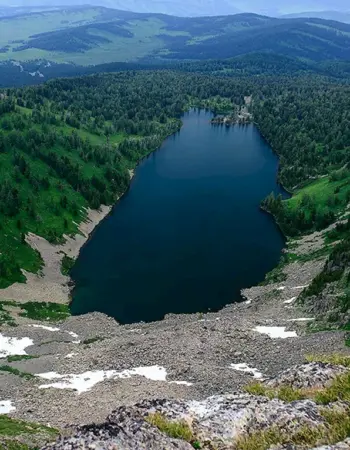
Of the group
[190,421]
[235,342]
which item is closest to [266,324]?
[235,342]

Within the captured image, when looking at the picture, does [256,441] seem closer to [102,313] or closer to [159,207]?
[102,313]

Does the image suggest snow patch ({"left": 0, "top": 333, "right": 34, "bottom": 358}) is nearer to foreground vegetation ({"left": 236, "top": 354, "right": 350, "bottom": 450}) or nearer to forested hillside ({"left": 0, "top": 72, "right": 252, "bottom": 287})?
forested hillside ({"left": 0, "top": 72, "right": 252, "bottom": 287})

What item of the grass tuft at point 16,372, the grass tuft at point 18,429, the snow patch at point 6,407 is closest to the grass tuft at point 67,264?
the grass tuft at point 16,372

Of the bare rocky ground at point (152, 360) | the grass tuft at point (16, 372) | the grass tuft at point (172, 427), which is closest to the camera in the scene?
the grass tuft at point (172, 427)

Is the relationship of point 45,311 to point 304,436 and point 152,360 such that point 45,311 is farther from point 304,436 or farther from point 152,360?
point 304,436

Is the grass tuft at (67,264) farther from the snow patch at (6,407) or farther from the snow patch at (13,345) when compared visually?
the snow patch at (6,407)

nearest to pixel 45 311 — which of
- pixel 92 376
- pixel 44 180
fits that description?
pixel 92 376
